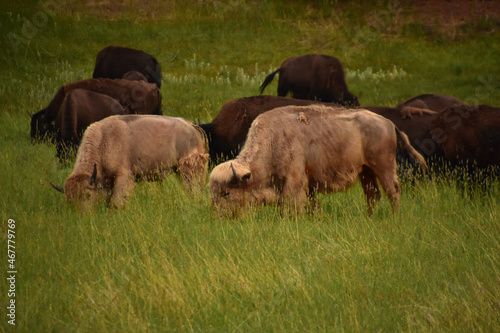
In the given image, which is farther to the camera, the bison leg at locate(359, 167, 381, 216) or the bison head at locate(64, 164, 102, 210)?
the bison leg at locate(359, 167, 381, 216)

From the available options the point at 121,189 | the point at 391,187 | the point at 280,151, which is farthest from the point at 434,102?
the point at 121,189

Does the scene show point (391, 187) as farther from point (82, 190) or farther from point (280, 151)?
point (82, 190)

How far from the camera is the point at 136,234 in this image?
17.9 ft

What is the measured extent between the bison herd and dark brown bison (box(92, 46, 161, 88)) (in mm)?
8092

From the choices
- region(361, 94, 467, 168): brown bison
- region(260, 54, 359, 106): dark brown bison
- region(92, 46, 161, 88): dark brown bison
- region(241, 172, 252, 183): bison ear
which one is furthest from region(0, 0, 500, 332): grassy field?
region(260, 54, 359, 106): dark brown bison

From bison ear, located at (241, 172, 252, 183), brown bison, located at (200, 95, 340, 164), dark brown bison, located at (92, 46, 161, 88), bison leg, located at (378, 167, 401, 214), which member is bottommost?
dark brown bison, located at (92, 46, 161, 88)

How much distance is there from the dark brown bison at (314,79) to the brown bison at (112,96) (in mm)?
3891

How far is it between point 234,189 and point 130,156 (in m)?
1.71

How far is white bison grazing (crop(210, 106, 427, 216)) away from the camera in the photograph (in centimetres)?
612

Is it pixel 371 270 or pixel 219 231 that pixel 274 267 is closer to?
pixel 371 270

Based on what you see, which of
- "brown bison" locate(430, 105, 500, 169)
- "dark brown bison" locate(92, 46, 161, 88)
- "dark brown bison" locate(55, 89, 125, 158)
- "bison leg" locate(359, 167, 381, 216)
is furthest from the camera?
"dark brown bison" locate(92, 46, 161, 88)

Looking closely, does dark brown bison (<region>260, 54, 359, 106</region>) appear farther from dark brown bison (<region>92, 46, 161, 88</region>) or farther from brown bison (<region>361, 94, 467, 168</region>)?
brown bison (<region>361, 94, 467, 168</region>)

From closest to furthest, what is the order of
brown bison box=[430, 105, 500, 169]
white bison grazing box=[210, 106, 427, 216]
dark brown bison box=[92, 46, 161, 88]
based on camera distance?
white bison grazing box=[210, 106, 427, 216] < brown bison box=[430, 105, 500, 169] < dark brown bison box=[92, 46, 161, 88]

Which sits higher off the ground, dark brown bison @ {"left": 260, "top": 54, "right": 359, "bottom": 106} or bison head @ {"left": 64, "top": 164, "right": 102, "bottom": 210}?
bison head @ {"left": 64, "top": 164, "right": 102, "bottom": 210}
